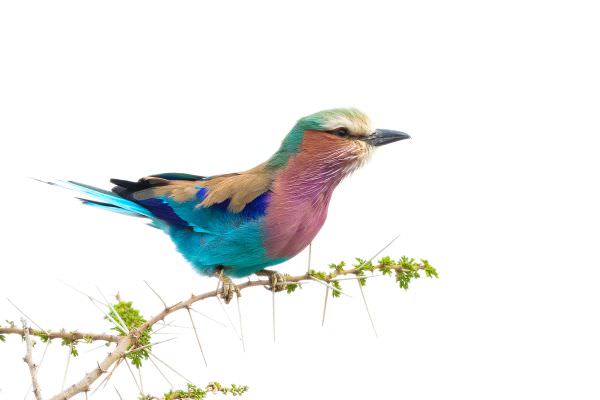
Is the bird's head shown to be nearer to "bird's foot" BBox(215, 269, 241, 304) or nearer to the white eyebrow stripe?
the white eyebrow stripe

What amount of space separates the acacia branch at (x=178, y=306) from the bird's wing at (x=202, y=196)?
0.42 meters

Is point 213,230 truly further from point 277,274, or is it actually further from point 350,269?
point 350,269

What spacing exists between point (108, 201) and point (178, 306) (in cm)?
121

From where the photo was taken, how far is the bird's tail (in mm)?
4281

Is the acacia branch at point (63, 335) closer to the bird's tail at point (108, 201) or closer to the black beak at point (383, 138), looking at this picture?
the bird's tail at point (108, 201)

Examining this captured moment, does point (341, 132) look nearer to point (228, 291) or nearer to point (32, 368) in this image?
point (228, 291)

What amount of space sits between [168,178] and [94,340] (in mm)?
1287

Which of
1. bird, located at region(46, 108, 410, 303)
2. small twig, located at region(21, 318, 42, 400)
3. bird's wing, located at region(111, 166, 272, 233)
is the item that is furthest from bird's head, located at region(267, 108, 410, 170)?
small twig, located at region(21, 318, 42, 400)

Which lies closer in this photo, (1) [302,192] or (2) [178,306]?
(2) [178,306]

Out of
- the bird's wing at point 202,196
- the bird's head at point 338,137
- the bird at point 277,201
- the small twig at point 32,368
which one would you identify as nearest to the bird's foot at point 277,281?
the bird at point 277,201

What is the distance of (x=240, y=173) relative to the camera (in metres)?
4.19

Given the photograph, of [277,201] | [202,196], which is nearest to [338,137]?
[277,201]

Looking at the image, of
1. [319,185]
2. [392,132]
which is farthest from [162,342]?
[392,132]

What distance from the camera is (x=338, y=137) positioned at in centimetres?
395
